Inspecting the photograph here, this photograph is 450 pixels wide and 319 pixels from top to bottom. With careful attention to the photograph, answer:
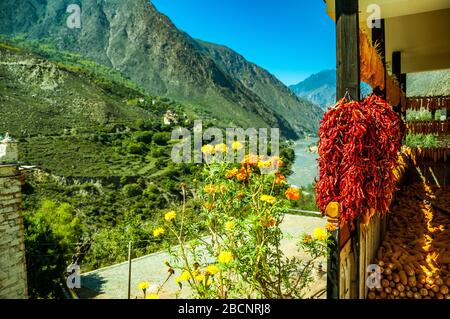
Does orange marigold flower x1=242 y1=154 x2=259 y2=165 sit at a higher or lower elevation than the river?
higher

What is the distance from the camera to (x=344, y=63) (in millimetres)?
1561

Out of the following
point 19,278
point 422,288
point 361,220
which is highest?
point 361,220

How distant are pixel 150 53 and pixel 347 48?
3273 inches

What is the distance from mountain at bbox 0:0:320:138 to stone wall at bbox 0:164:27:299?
144 ft

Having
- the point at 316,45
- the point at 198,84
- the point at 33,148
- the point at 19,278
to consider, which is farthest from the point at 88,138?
the point at 198,84

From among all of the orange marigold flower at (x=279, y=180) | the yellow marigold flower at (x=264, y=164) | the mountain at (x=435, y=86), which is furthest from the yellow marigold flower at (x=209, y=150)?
the mountain at (x=435, y=86)

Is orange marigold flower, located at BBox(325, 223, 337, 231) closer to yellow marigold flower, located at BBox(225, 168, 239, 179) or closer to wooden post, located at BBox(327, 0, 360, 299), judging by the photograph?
wooden post, located at BBox(327, 0, 360, 299)

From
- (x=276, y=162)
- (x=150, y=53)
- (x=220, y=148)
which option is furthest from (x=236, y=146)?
(x=150, y=53)

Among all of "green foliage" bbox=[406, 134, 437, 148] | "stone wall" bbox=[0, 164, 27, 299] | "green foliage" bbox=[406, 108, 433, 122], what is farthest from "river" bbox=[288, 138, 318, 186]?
"stone wall" bbox=[0, 164, 27, 299]

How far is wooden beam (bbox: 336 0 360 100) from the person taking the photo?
152cm

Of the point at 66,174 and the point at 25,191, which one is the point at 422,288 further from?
the point at 66,174

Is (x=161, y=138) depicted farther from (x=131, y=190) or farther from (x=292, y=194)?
(x=292, y=194)

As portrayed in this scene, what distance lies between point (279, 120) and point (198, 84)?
62.7 ft
